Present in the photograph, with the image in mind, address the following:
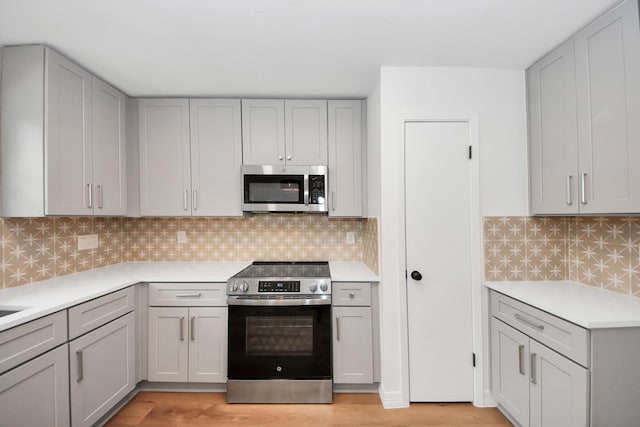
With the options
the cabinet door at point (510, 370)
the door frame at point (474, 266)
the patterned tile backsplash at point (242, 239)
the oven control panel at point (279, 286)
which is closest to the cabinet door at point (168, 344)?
the oven control panel at point (279, 286)

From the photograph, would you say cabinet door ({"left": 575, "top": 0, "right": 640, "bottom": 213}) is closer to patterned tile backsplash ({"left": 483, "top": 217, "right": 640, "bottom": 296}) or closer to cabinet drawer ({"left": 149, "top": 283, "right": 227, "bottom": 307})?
patterned tile backsplash ({"left": 483, "top": 217, "right": 640, "bottom": 296})

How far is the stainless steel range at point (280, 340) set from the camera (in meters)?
2.15

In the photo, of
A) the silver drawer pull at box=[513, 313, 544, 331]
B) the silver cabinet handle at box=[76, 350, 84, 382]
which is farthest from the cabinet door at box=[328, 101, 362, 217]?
the silver cabinet handle at box=[76, 350, 84, 382]

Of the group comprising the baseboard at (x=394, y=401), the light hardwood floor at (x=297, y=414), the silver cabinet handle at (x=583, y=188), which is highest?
the silver cabinet handle at (x=583, y=188)

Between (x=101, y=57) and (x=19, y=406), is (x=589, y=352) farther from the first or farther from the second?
(x=101, y=57)

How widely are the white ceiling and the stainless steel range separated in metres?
1.53

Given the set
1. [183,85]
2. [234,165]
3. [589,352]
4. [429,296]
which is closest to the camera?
[589,352]

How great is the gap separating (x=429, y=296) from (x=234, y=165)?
6.20ft

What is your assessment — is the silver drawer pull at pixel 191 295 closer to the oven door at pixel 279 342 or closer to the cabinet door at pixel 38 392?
the oven door at pixel 279 342

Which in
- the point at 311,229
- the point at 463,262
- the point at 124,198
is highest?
the point at 124,198

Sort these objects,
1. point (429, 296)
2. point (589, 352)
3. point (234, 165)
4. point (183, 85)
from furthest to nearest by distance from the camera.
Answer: point (234, 165), point (183, 85), point (429, 296), point (589, 352)

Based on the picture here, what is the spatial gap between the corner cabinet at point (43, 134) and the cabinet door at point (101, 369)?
82 cm

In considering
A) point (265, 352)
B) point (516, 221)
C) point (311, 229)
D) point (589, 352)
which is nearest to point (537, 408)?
point (589, 352)

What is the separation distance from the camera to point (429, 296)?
209 cm
